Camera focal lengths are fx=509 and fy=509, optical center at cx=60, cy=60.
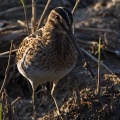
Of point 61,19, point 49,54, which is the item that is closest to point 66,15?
point 61,19

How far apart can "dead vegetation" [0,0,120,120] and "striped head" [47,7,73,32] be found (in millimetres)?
479

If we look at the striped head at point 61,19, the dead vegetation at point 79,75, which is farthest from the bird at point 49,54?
the dead vegetation at point 79,75

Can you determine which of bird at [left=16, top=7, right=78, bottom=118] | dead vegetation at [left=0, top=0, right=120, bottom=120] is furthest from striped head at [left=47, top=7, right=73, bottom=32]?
dead vegetation at [left=0, top=0, right=120, bottom=120]

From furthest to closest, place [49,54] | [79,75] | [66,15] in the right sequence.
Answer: [79,75] < [49,54] < [66,15]

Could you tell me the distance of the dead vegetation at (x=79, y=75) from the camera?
4.89 m

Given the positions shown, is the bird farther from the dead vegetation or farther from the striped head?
the dead vegetation

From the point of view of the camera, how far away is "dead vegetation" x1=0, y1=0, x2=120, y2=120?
4.89m

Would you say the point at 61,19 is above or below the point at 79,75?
above

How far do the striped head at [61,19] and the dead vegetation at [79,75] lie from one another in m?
0.48

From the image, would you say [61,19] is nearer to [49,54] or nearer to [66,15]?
[66,15]

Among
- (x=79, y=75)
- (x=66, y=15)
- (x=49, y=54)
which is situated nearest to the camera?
(x=66, y=15)

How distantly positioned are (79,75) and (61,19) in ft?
4.40

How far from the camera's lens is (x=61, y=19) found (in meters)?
4.39

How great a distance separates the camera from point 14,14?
269 inches
